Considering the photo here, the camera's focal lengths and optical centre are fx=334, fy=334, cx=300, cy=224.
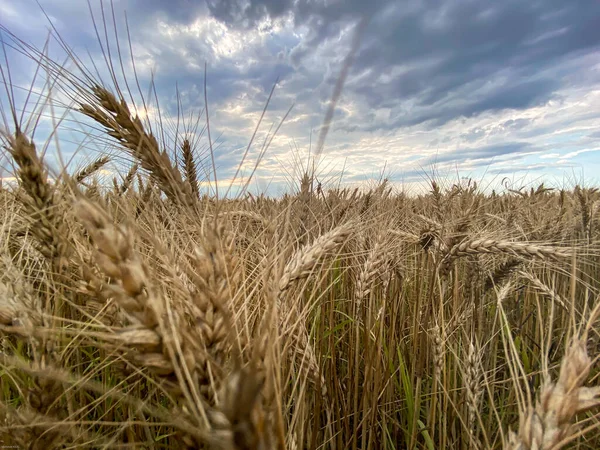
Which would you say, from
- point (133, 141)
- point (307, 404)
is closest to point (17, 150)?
point (133, 141)

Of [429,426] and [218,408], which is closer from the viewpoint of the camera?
[218,408]

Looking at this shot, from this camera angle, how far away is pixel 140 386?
1.24 metres

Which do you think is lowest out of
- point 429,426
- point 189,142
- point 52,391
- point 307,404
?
point 429,426

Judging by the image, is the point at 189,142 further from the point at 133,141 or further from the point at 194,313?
the point at 194,313

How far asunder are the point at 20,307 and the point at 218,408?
2.85ft

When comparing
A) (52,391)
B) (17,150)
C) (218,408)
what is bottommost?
(52,391)

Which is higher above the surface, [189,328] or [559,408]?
[189,328]

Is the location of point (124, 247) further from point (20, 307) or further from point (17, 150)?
point (17, 150)

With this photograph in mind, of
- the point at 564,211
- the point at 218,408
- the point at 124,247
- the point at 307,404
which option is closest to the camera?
the point at 218,408

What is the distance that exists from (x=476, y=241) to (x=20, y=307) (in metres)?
1.84

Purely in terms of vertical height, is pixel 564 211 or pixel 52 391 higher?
pixel 564 211

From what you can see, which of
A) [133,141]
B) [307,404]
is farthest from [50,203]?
[307,404]

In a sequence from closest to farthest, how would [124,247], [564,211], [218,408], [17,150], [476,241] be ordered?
[218,408] < [124,247] < [17,150] < [476,241] < [564,211]

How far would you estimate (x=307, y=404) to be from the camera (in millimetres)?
1499
